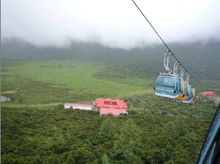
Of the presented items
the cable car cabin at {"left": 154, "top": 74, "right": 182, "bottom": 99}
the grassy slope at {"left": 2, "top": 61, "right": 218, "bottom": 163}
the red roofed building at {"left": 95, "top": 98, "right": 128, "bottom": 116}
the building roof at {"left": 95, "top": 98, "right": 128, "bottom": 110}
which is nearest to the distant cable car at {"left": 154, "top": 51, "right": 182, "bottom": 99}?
the cable car cabin at {"left": 154, "top": 74, "right": 182, "bottom": 99}

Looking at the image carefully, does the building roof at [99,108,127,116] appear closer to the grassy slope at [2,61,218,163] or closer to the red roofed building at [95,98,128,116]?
the red roofed building at [95,98,128,116]

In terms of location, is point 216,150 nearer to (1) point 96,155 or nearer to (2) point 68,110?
(1) point 96,155

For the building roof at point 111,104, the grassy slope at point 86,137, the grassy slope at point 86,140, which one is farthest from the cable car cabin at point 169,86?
the building roof at point 111,104

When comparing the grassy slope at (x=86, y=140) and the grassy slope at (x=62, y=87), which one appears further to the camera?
the grassy slope at (x=62, y=87)

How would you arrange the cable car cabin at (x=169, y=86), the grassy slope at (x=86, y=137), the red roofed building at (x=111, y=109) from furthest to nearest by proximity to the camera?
the red roofed building at (x=111, y=109) < the grassy slope at (x=86, y=137) < the cable car cabin at (x=169, y=86)

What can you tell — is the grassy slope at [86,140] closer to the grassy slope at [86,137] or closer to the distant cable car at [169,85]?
the grassy slope at [86,137]

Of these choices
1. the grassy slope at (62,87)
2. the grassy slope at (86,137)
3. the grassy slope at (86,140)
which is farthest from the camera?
the grassy slope at (62,87)

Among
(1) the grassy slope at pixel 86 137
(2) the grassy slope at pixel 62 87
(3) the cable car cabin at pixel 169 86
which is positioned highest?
(3) the cable car cabin at pixel 169 86

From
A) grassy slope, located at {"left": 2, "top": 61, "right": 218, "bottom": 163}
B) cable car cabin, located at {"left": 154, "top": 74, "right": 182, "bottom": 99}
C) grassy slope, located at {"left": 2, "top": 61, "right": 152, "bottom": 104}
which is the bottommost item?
grassy slope, located at {"left": 2, "top": 61, "right": 152, "bottom": 104}

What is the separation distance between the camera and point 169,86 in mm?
5156

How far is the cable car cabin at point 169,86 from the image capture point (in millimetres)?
5113

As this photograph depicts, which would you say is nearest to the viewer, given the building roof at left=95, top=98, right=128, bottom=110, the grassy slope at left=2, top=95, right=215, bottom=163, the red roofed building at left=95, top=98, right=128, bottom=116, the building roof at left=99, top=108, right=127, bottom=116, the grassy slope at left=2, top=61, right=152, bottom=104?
the grassy slope at left=2, top=95, right=215, bottom=163

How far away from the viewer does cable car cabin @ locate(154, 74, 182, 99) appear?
16.8 feet

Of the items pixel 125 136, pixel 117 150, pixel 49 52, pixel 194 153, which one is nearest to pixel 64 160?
pixel 117 150
